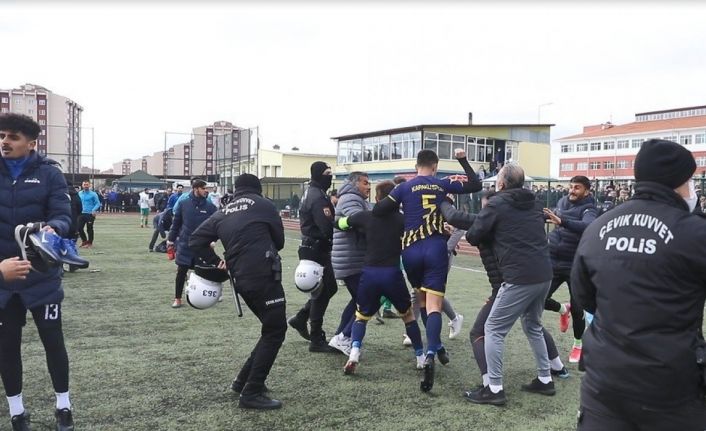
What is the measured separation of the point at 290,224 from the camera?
29125 mm

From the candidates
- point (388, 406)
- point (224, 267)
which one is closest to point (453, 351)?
point (388, 406)

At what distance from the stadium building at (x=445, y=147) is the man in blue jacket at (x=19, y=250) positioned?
119 ft

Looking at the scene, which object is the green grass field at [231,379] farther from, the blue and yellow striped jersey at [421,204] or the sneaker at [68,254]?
the blue and yellow striped jersey at [421,204]

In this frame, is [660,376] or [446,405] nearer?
[660,376]

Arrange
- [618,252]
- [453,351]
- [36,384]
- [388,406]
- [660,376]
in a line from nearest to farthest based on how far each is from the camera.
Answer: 1. [660,376]
2. [618,252]
3. [388,406]
4. [36,384]
5. [453,351]

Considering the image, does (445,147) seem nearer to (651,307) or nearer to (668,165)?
(668,165)

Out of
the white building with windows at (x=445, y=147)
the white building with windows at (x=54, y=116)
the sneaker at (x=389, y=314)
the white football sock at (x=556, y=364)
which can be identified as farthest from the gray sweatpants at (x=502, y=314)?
the white building with windows at (x=54, y=116)

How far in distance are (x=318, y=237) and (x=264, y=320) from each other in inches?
58.3

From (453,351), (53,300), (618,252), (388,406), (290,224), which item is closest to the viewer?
(618,252)

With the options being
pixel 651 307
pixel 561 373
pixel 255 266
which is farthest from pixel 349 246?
pixel 651 307

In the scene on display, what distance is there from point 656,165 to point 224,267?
3.19 meters

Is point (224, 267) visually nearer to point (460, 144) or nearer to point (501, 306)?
point (501, 306)

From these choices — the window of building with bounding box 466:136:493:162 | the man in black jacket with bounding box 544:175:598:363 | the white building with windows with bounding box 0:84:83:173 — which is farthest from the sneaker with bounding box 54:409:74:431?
the white building with windows with bounding box 0:84:83:173

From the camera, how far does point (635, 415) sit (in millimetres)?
2213
